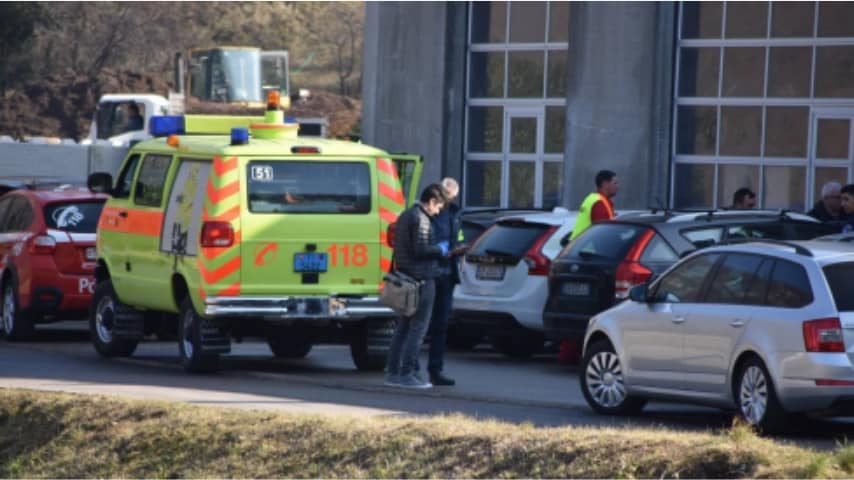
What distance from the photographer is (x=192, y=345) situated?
54.3 feet

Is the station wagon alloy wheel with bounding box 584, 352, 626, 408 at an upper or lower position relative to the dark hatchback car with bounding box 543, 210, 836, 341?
lower

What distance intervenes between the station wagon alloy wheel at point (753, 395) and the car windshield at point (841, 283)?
29.0 inches

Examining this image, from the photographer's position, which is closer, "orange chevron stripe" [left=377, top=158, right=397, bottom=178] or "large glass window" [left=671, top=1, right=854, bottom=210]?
"orange chevron stripe" [left=377, top=158, right=397, bottom=178]

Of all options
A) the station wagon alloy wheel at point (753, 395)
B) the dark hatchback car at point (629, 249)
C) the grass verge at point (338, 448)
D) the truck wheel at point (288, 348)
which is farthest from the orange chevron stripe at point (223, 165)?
the station wagon alloy wheel at point (753, 395)

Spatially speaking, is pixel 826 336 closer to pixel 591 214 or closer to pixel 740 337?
pixel 740 337

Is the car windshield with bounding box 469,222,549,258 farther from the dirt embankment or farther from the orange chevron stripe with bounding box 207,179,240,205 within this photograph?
the dirt embankment

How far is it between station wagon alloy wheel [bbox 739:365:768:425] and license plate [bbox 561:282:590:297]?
4.25 meters

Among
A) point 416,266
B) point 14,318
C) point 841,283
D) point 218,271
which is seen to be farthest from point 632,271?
point 14,318

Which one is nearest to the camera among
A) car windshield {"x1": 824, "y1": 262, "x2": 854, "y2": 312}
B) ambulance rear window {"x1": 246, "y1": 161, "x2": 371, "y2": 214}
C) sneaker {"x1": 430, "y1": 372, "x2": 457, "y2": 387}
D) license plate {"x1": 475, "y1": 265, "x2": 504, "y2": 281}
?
car windshield {"x1": 824, "y1": 262, "x2": 854, "y2": 312}

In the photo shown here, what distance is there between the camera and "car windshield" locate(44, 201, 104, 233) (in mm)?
20156

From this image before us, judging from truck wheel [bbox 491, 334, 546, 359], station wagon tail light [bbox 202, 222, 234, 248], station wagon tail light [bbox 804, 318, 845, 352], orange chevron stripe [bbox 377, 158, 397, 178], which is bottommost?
truck wheel [bbox 491, 334, 546, 359]

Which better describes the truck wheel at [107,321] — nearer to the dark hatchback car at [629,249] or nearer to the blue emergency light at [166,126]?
the blue emergency light at [166,126]

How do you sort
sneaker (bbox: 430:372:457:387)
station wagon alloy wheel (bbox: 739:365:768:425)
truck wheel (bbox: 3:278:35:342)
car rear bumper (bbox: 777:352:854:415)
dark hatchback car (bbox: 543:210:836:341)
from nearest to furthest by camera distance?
car rear bumper (bbox: 777:352:854:415), station wagon alloy wheel (bbox: 739:365:768:425), sneaker (bbox: 430:372:457:387), dark hatchback car (bbox: 543:210:836:341), truck wheel (bbox: 3:278:35:342)

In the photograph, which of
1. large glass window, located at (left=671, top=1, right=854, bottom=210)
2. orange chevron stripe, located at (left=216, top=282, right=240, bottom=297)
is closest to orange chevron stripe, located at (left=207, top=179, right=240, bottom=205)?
orange chevron stripe, located at (left=216, top=282, right=240, bottom=297)
